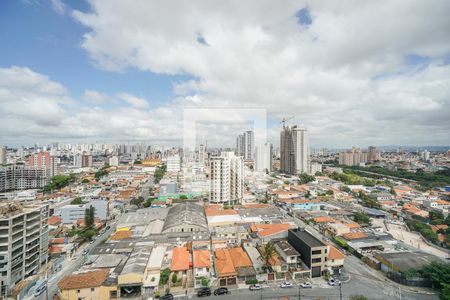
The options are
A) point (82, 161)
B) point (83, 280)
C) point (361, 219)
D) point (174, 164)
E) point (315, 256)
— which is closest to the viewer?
point (83, 280)

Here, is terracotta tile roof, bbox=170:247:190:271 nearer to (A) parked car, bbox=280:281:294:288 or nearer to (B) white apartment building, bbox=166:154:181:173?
(A) parked car, bbox=280:281:294:288

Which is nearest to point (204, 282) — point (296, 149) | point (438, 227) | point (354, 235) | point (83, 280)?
point (83, 280)

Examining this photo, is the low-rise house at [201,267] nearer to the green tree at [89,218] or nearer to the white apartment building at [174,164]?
the green tree at [89,218]

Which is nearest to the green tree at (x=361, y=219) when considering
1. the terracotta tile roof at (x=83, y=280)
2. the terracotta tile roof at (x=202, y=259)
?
the terracotta tile roof at (x=202, y=259)

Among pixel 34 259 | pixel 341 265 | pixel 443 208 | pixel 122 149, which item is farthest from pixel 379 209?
pixel 122 149

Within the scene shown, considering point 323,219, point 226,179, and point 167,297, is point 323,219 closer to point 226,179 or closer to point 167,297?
point 226,179

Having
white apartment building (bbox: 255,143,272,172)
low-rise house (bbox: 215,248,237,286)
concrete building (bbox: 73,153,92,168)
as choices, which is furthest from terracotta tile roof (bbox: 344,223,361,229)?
concrete building (bbox: 73,153,92,168)
